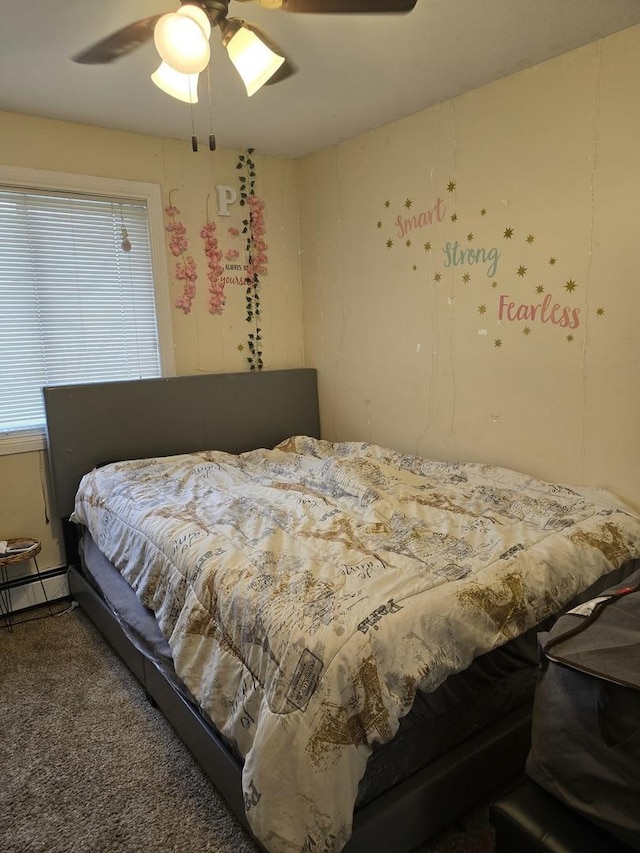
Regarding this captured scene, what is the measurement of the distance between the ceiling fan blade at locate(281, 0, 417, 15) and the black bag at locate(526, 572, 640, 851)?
161 cm

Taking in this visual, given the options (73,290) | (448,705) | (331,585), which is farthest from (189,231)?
(448,705)

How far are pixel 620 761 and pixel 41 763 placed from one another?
67.9 inches

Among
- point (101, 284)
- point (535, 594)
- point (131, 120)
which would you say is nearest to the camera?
point (535, 594)

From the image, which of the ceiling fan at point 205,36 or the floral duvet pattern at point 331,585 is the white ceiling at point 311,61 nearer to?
the ceiling fan at point 205,36

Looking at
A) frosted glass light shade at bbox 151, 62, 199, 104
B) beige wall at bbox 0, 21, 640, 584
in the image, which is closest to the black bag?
beige wall at bbox 0, 21, 640, 584

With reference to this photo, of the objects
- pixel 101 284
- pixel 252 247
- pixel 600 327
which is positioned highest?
pixel 252 247

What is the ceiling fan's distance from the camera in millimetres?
1438

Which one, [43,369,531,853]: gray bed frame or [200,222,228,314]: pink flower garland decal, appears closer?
[43,369,531,853]: gray bed frame

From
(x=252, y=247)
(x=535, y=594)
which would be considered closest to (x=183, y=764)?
(x=535, y=594)

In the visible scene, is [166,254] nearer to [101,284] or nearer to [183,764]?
[101,284]

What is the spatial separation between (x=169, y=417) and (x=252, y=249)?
1.15m

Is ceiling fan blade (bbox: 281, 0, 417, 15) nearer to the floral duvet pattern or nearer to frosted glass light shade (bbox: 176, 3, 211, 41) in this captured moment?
frosted glass light shade (bbox: 176, 3, 211, 41)

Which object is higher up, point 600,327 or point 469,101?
point 469,101

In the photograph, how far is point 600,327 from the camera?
2.15 metres
